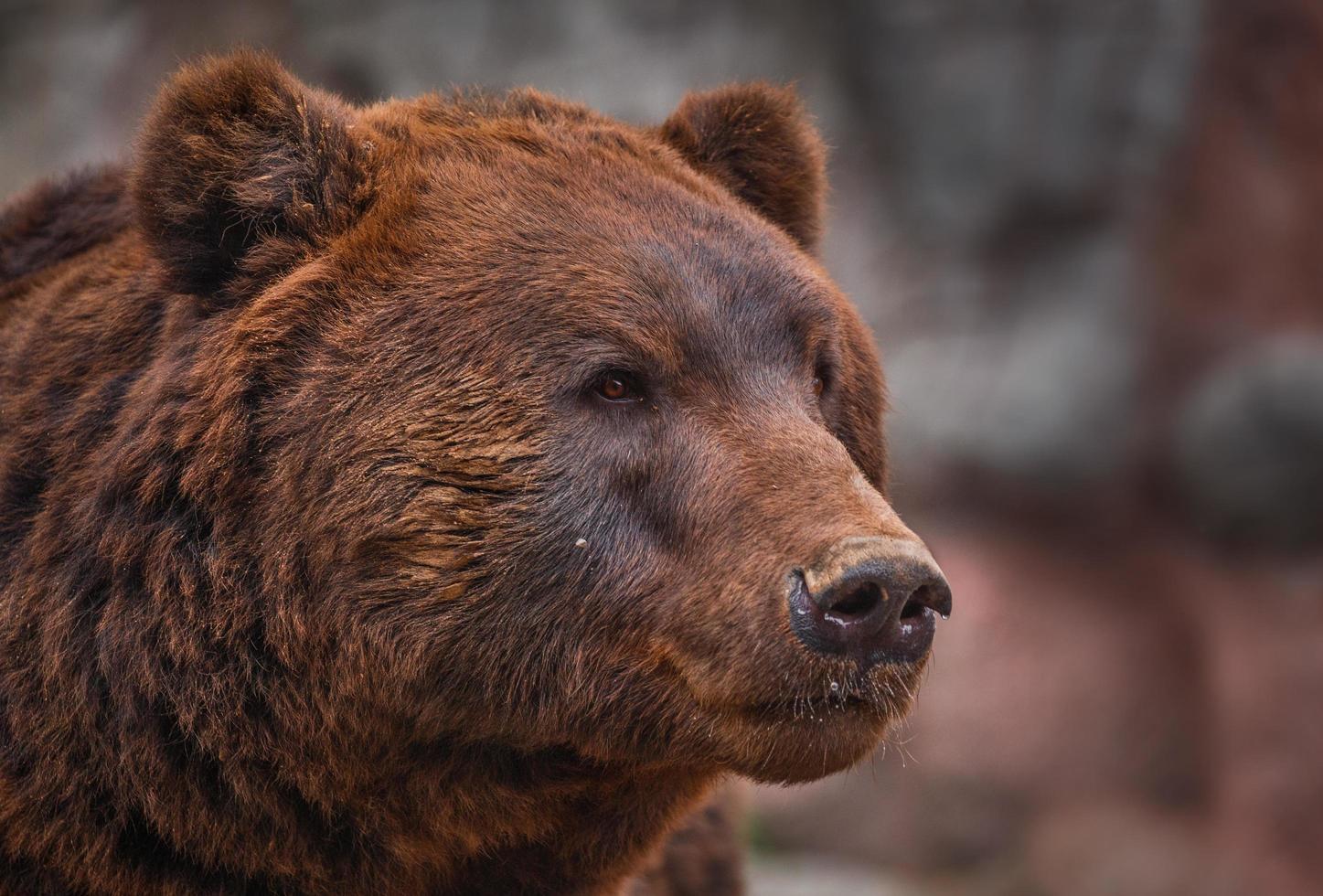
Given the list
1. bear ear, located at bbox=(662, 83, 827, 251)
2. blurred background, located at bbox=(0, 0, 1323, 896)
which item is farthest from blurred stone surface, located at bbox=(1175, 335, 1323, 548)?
bear ear, located at bbox=(662, 83, 827, 251)

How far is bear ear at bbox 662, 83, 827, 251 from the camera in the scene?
484cm

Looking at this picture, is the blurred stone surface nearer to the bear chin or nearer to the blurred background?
the blurred background

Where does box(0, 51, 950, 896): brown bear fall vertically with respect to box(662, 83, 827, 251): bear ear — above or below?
below

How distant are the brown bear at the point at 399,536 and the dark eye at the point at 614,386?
1cm

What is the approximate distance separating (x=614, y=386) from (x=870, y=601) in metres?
0.93

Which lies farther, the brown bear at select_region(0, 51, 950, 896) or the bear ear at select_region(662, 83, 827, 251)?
the bear ear at select_region(662, 83, 827, 251)

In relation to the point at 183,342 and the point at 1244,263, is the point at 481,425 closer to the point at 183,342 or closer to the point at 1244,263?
the point at 183,342

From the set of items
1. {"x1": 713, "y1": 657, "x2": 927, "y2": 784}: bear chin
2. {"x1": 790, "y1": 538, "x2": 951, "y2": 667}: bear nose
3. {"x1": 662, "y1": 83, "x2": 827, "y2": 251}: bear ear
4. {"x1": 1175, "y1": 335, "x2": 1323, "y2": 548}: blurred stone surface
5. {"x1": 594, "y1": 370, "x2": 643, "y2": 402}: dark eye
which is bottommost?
{"x1": 1175, "y1": 335, "x2": 1323, "y2": 548}: blurred stone surface

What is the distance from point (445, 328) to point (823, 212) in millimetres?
1723

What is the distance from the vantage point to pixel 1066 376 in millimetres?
11070

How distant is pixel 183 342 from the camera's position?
12.9 ft

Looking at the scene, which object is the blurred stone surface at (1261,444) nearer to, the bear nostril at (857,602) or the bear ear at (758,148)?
the bear ear at (758,148)

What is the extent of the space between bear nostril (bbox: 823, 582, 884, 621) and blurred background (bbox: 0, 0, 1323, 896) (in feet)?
25.8

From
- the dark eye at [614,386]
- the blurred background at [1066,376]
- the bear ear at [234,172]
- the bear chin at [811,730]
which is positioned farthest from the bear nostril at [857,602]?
the blurred background at [1066,376]
